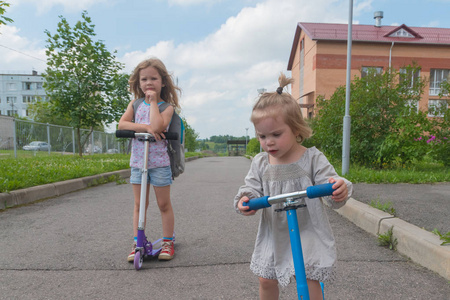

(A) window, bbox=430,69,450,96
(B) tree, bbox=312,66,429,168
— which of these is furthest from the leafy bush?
(A) window, bbox=430,69,450,96

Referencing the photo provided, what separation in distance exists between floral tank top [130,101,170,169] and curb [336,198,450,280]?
7.41ft

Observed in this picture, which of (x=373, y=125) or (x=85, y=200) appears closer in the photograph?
(x=85, y=200)

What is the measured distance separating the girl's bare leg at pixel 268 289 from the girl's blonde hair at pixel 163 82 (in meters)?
1.91

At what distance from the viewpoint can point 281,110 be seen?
66.6 inches

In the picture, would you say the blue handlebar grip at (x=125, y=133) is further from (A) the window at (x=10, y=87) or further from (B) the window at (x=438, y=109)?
(A) the window at (x=10, y=87)

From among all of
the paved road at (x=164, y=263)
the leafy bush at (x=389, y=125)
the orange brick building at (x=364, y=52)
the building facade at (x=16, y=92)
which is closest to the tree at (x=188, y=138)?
the orange brick building at (x=364, y=52)

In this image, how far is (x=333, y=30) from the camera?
27.0 metres

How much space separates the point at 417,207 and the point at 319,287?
10.8ft

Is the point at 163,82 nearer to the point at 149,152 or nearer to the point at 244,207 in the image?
the point at 149,152

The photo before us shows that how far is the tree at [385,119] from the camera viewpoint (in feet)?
26.6

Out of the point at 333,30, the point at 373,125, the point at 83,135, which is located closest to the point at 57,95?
the point at 83,135

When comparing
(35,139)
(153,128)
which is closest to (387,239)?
(153,128)

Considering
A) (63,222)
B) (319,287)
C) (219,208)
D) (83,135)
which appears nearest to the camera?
(319,287)

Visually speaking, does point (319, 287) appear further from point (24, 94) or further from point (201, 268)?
point (24, 94)
